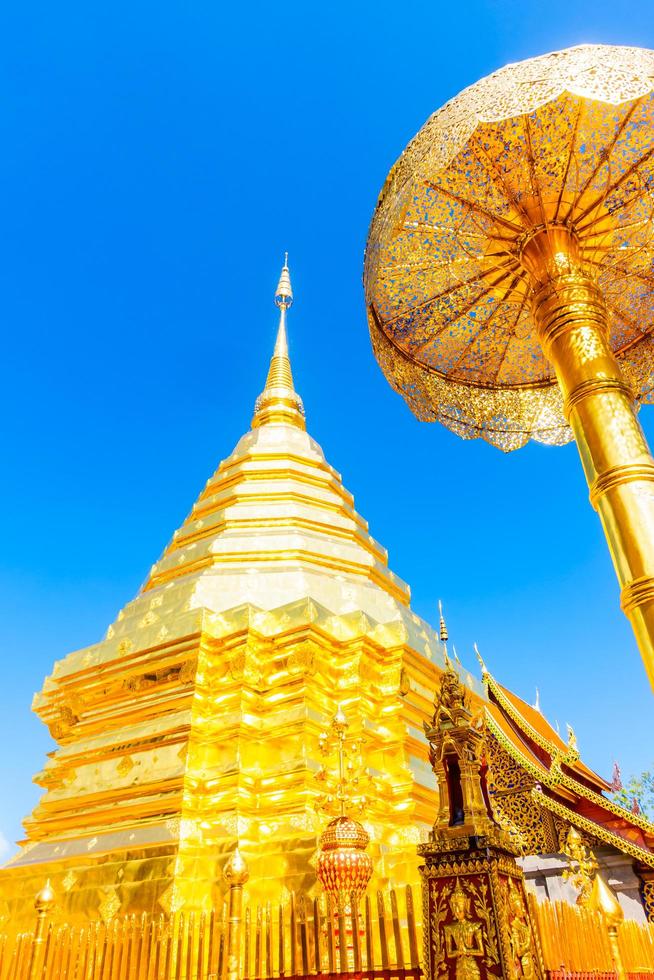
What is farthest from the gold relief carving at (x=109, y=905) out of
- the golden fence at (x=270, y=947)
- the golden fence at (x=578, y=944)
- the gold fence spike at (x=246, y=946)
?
the golden fence at (x=578, y=944)

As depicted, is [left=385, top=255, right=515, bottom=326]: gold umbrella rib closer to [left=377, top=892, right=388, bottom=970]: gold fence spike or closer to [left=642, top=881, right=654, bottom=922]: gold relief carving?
[left=377, top=892, right=388, bottom=970]: gold fence spike

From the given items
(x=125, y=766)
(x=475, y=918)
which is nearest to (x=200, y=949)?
(x=475, y=918)

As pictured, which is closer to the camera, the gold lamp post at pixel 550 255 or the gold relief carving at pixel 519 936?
the gold relief carving at pixel 519 936

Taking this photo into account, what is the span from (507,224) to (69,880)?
20.1 feet

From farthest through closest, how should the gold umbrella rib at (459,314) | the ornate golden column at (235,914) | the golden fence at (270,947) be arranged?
the gold umbrella rib at (459,314)
the golden fence at (270,947)
the ornate golden column at (235,914)

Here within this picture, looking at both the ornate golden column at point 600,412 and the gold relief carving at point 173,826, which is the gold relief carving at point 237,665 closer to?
the gold relief carving at point 173,826

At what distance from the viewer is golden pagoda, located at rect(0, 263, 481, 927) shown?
18.7 feet

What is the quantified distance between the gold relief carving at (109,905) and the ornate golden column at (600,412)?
456cm

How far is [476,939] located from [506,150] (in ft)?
13.5

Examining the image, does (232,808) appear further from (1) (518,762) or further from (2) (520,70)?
(2) (520,70)

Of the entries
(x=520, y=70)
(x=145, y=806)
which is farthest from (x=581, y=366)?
(x=145, y=806)

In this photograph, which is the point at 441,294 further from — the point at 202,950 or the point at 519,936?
the point at 202,950

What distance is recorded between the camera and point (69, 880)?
5.99 metres

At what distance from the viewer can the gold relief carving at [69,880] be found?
594 centimetres
